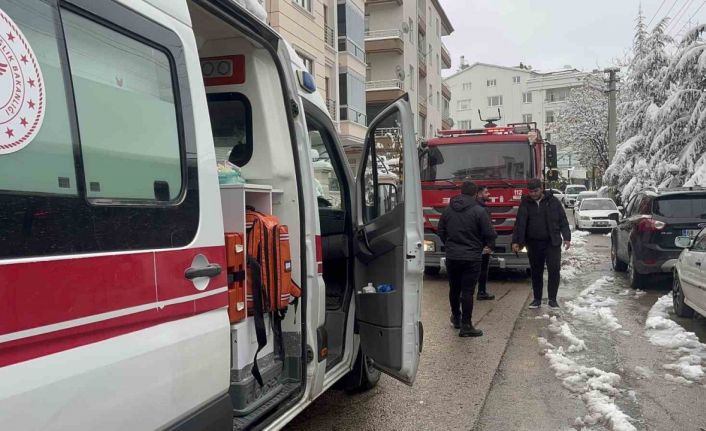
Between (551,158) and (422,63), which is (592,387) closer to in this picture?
(551,158)

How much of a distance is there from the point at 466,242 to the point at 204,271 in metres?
4.48

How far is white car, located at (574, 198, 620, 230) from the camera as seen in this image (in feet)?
69.9

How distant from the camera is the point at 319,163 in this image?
4.29 m

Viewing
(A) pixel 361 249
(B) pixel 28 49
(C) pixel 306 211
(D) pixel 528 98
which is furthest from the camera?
(D) pixel 528 98

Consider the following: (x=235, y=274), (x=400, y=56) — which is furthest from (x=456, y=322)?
(x=400, y=56)

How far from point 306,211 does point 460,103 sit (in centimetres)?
7040

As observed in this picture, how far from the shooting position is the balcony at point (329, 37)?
24495mm

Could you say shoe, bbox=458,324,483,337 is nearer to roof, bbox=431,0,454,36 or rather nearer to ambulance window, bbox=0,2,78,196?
ambulance window, bbox=0,2,78,196

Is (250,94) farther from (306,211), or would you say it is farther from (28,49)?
(28,49)

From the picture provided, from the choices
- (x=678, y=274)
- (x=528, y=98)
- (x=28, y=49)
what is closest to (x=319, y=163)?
(x=28, y=49)

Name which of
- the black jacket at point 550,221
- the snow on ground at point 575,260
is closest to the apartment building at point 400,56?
the snow on ground at point 575,260

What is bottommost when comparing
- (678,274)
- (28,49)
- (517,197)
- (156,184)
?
(678,274)

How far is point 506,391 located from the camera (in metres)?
4.71

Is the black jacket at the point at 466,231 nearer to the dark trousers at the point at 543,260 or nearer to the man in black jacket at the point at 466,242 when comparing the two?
the man in black jacket at the point at 466,242
